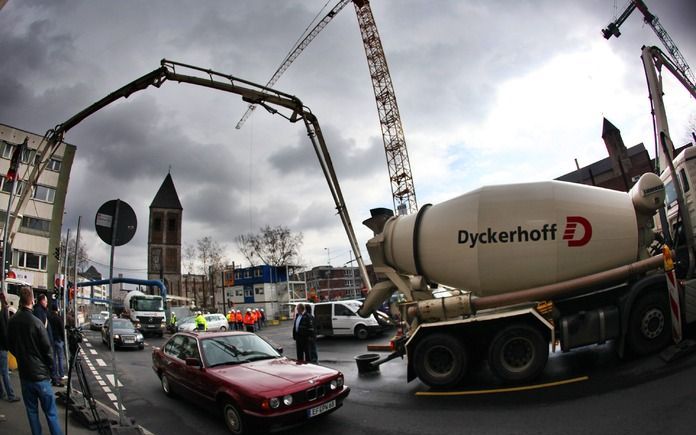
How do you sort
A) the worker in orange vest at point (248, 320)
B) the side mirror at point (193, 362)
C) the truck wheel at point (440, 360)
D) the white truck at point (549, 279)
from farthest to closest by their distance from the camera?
the worker in orange vest at point (248, 320) → the truck wheel at point (440, 360) → the white truck at point (549, 279) → the side mirror at point (193, 362)

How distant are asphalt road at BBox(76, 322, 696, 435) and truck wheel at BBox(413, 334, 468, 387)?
0.23m

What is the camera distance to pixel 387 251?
8445mm

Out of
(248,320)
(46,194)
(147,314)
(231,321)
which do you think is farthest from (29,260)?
(248,320)

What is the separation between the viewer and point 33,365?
4.73 metres

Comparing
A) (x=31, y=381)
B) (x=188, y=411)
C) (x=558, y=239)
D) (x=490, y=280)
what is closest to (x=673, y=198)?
(x=558, y=239)

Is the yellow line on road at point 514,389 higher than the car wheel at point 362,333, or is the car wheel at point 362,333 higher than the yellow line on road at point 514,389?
the yellow line on road at point 514,389

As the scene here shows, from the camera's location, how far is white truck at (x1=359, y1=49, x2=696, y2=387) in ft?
22.0

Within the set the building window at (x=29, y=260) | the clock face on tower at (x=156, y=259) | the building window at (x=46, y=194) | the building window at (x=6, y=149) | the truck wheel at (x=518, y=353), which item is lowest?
the truck wheel at (x=518, y=353)

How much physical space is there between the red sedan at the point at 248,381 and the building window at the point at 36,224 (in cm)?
3525

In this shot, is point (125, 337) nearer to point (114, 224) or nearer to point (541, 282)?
point (114, 224)

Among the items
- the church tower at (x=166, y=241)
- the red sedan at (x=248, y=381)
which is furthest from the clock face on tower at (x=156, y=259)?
the red sedan at (x=248, y=381)

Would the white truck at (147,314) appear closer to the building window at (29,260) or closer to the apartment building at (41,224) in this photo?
the apartment building at (41,224)

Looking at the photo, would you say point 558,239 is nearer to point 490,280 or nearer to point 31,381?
point 490,280

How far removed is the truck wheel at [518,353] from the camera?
660 centimetres
